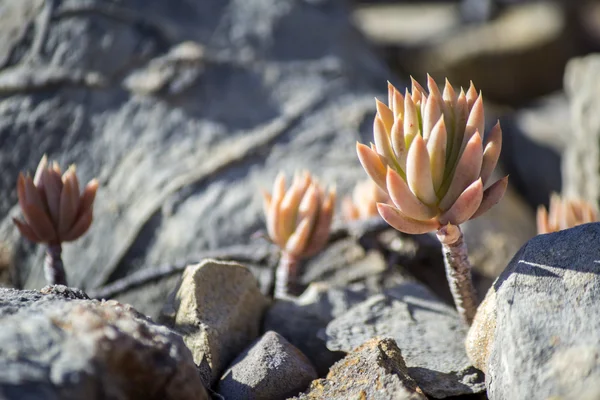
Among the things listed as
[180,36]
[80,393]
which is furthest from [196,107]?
[80,393]

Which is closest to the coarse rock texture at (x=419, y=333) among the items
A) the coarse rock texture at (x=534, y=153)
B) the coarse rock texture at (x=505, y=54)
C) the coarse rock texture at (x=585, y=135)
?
the coarse rock texture at (x=585, y=135)

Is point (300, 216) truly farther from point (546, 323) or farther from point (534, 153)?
point (534, 153)

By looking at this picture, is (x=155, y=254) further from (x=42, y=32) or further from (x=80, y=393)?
(x=80, y=393)

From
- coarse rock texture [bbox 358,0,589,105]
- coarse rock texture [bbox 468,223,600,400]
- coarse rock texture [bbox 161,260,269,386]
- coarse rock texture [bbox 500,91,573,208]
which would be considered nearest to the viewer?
coarse rock texture [bbox 468,223,600,400]

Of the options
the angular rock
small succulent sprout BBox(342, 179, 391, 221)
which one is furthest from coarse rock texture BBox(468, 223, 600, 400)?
small succulent sprout BBox(342, 179, 391, 221)

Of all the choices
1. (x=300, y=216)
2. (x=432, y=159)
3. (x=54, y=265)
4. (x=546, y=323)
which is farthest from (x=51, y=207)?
(x=546, y=323)

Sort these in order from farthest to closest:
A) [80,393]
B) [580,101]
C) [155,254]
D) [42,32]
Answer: [580,101], [42,32], [155,254], [80,393]

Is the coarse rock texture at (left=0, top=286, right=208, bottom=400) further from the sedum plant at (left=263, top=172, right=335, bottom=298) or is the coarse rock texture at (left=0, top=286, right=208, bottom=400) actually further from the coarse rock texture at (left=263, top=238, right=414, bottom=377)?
the sedum plant at (left=263, top=172, right=335, bottom=298)
